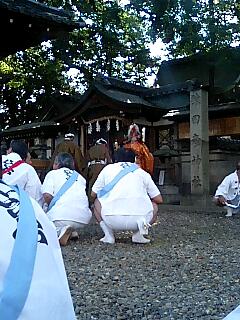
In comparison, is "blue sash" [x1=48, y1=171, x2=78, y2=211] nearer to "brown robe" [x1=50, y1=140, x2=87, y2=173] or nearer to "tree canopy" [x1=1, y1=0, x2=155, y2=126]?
"brown robe" [x1=50, y1=140, x2=87, y2=173]

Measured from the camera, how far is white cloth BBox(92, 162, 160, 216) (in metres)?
6.29

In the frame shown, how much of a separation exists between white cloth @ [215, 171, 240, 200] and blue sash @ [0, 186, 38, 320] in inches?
→ 342

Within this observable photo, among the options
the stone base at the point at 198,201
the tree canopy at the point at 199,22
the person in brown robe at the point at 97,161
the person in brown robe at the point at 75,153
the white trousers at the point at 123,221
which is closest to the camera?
the white trousers at the point at 123,221

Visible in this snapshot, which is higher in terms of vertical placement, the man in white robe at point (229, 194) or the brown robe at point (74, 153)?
the brown robe at point (74, 153)

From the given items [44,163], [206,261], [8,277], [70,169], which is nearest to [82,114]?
[44,163]

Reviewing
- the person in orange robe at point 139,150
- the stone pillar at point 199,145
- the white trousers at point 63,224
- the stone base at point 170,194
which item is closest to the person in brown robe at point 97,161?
the person in orange robe at point 139,150

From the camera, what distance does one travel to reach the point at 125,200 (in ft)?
20.7

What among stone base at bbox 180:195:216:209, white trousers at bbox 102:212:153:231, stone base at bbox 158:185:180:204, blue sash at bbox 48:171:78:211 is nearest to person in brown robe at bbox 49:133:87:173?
stone base at bbox 180:195:216:209

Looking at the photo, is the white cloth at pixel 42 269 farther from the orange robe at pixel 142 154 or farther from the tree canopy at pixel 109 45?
the tree canopy at pixel 109 45

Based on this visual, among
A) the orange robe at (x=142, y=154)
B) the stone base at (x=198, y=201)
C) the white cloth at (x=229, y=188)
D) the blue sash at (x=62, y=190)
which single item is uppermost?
the orange robe at (x=142, y=154)

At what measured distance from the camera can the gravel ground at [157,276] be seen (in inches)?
142

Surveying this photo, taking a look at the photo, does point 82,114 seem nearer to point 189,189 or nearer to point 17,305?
point 189,189

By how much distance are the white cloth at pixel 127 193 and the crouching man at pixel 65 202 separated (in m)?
0.27

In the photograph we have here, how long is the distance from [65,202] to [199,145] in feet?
21.9
